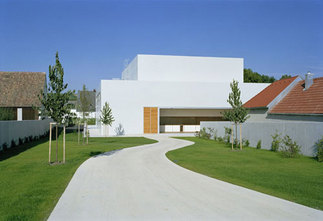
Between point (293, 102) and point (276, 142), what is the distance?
7.09m

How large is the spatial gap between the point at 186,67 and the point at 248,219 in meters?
34.1

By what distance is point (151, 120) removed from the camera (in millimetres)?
34781

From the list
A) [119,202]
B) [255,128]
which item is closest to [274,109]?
[255,128]

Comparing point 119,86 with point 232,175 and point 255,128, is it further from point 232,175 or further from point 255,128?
point 232,175

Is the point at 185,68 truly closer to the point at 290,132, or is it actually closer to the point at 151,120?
the point at 151,120

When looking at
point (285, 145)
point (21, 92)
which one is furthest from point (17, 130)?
point (285, 145)

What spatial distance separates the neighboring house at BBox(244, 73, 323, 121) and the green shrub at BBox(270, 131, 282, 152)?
349cm

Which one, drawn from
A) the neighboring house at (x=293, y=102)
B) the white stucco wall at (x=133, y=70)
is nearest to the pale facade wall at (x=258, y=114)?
the neighboring house at (x=293, y=102)

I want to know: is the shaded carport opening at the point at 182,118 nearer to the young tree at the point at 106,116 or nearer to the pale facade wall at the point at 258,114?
the young tree at the point at 106,116

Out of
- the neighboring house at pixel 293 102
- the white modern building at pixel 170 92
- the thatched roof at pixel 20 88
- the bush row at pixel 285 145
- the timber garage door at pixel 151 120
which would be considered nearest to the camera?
the bush row at pixel 285 145

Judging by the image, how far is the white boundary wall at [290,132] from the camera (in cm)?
1478

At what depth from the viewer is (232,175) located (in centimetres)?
997

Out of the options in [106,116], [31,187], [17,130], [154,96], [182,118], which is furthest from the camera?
[182,118]

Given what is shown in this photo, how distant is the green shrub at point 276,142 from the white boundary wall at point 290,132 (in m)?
0.30
